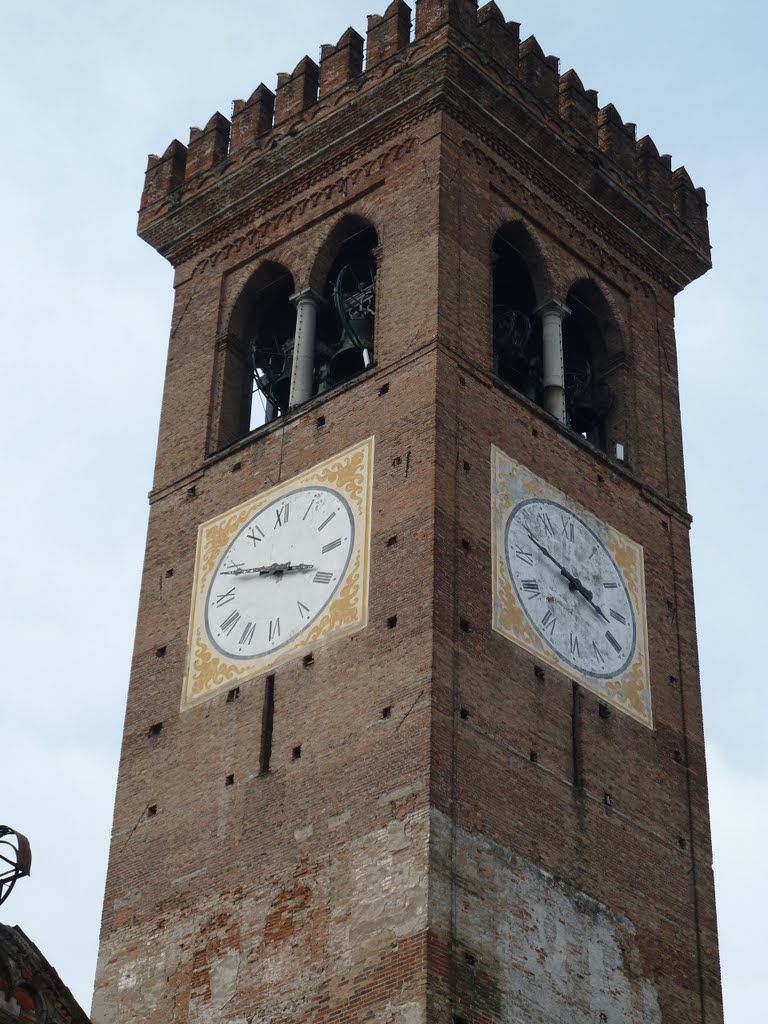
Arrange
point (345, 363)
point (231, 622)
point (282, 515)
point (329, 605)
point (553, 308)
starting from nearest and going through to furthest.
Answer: point (329, 605), point (231, 622), point (282, 515), point (345, 363), point (553, 308)

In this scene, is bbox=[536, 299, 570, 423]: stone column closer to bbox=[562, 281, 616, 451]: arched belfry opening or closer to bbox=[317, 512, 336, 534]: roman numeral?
bbox=[562, 281, 616, 451]: arched belfry opening

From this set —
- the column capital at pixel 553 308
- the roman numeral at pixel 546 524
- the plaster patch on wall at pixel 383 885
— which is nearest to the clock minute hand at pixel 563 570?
the roman numeral at pixel 546 524

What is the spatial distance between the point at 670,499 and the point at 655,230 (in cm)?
486

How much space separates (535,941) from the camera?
28.2 meters

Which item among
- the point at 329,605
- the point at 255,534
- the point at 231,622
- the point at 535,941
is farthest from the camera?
the point at 255,534

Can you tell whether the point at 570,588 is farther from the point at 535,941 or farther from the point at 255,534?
the point at 535,941

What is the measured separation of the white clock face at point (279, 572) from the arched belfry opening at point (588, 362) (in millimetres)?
4949

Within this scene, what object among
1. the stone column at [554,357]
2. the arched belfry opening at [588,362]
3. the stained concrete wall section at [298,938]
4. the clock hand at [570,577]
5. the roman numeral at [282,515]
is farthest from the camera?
the arched belfry opening at [588,362]

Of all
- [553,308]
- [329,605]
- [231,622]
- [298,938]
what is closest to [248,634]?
[231,622]

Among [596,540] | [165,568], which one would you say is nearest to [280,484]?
[165,568]

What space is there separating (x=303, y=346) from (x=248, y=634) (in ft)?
15.9

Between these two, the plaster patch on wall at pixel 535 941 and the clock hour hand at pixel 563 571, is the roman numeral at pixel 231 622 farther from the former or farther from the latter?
the plaster patch on wall at pixel 535 941

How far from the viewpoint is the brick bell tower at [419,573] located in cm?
2847

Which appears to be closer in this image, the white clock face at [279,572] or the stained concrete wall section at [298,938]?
the stained concrete wall section at [298,938]
